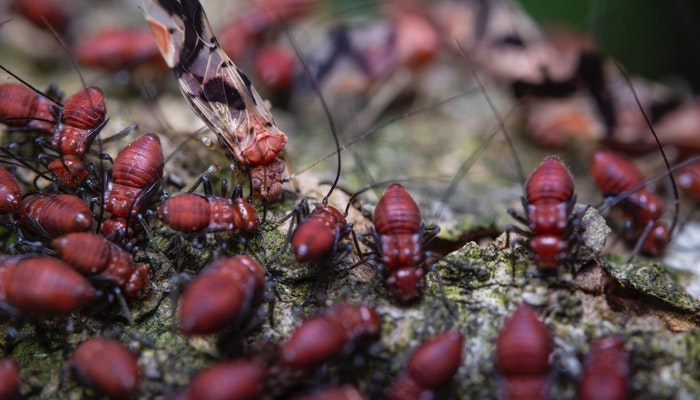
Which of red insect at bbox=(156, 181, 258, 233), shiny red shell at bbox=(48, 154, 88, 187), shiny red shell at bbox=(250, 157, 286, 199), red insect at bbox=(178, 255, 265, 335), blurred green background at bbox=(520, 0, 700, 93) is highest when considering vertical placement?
blurred green background at bbox=(520, 0, 700, 93)

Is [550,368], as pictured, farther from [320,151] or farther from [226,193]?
[320,151]

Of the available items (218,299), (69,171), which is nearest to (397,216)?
(218,299)

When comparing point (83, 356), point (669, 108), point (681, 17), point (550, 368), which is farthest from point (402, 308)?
point (681, 17)

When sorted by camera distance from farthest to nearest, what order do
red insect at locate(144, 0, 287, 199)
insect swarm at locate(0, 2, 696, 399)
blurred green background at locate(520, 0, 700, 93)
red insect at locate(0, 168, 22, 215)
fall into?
blurred green background at locate(520, 0, 700, 93), red insect at locate(144, 0, 287, 199), red insect at locate(0, 168, 22, 215), insect swarm at locate(0, 2, 696, 399)

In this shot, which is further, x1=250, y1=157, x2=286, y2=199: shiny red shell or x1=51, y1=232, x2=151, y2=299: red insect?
x1=250, y1=157, x2=286, y2=199: shiny red shell

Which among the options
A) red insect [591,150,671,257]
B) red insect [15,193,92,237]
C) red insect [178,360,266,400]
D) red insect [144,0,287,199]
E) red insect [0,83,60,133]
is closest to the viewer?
red insect [178,360,266,400]

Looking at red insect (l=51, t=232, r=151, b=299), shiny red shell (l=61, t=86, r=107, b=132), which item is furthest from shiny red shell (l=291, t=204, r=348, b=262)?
shiny red shell (l=61, t=86, r=107, b=132)

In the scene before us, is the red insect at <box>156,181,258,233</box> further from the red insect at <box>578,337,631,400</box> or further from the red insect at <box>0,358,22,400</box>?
the red insect at <box>578,337,631,400</box>
